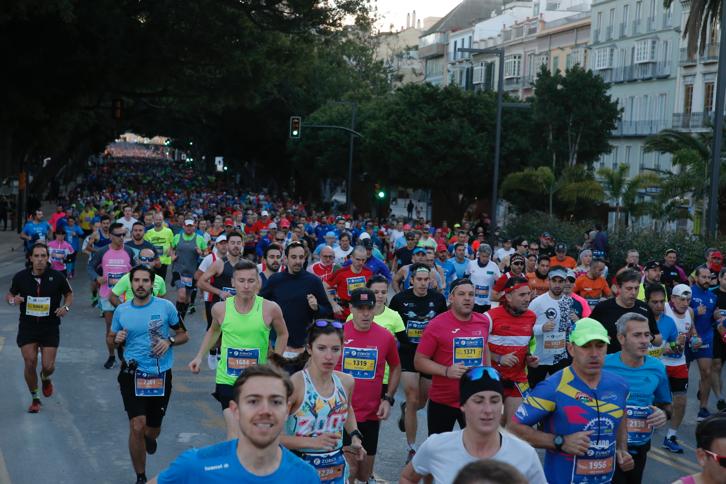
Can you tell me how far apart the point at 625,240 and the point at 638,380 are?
18.3 meters

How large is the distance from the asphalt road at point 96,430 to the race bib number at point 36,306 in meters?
1.01

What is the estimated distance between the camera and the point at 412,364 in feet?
34.4

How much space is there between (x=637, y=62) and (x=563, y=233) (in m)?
31.7

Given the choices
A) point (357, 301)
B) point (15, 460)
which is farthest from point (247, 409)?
point (15, 460)

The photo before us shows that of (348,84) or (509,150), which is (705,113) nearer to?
(509,150)

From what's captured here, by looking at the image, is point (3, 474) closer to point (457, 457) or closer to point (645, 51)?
point (457, 457)

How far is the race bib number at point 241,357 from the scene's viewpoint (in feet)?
27.9

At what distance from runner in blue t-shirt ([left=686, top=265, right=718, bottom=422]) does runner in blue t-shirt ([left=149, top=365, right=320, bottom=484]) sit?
28.6ft

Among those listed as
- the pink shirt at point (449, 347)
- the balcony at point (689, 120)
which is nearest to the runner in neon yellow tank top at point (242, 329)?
the pink shirt at point (449, 347)

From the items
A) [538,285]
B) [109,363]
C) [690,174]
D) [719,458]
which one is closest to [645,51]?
[690,174]

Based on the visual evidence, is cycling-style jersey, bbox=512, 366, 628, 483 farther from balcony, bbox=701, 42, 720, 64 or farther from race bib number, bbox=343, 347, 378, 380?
balcony, bbox=701, 42, 720, 64

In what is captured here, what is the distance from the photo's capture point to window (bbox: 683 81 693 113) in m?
52.8

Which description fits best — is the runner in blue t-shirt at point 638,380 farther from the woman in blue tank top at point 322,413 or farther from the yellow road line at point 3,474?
the yellow road line at point 3,474

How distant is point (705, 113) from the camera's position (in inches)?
2009
